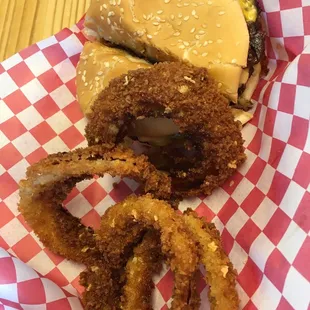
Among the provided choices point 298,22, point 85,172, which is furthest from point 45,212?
point 298,22

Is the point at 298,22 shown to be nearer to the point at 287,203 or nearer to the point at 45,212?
the point at 287,203

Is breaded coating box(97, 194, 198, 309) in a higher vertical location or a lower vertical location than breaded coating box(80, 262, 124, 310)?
higher

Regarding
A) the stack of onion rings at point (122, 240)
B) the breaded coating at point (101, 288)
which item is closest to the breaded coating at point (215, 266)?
the stack of onion rings at point (122, 240)

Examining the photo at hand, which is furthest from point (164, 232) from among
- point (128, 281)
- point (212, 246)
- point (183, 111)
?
point (183, 111)

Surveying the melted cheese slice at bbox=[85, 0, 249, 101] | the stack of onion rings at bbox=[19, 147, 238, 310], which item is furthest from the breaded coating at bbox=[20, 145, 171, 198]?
the melted cheese slice at bbox=[85, 0, 249, 101]

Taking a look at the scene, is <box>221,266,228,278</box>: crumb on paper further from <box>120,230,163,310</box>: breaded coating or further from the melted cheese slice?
the melted cheese slice

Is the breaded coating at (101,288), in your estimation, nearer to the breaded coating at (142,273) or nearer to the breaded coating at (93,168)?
the breaded coating at (142,273)

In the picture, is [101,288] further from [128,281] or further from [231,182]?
[231,182]
